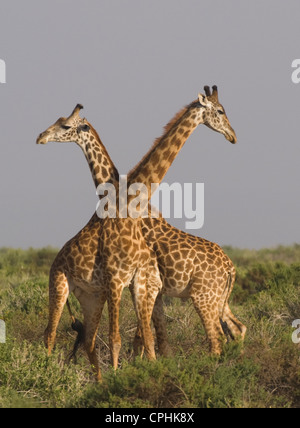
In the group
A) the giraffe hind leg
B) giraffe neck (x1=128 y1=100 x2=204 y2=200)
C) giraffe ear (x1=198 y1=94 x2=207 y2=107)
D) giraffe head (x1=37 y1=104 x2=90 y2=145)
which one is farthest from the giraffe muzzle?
giraffe ear (x1=198 y1=94 x2=207 y2=107)

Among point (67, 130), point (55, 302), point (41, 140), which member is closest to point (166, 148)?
point (67, 130)

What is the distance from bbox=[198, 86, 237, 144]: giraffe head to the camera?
9.21 meters

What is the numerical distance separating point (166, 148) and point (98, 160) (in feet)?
2.66

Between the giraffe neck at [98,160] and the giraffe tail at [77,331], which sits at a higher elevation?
the giraffe neck at [98,160]

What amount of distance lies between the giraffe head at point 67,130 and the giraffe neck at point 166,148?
0.80 m

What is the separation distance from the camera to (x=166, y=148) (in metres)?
9.01

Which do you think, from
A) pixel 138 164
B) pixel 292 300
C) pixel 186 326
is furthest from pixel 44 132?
pixel 292 300

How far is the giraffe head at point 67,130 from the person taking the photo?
897cm

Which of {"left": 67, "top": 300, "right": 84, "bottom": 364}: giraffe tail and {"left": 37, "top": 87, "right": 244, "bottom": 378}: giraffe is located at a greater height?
{"left": 37, "top": 87, "right": 244, "bottom": 378}: giraffe

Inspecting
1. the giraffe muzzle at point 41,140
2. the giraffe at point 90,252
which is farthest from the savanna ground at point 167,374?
the giraffe muzzle at point 41,140

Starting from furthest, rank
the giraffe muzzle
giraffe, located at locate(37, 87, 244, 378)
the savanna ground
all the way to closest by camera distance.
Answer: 1. the giraffe muzzle
2. giraffe, located at locate(37, 87, 244, 378)
3. the savanna ground

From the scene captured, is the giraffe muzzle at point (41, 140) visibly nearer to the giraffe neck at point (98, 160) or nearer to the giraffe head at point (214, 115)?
the giraffe neck at point (98, 160)

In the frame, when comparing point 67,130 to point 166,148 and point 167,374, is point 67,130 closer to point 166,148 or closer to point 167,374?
point 166,148

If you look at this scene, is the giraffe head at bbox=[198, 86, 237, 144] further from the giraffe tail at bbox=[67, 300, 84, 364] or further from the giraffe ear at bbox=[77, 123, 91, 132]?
the giraffe tail at bbox=[67, 300, 84, 364]
